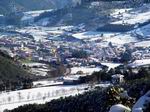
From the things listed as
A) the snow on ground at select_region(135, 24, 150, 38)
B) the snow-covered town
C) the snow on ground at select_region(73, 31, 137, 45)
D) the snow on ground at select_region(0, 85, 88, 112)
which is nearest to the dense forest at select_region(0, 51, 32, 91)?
the snow-covered town

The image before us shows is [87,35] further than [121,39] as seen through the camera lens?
Yes

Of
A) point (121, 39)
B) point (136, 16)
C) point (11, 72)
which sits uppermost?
point (136, 16)

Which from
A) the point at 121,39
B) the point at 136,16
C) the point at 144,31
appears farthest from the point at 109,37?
the point at 136,16

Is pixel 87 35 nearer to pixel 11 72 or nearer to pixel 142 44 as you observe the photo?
Result: pixel 142 44

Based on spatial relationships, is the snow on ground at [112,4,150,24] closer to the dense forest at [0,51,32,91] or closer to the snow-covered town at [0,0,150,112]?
the snow-covered town at [0,0,150,112]

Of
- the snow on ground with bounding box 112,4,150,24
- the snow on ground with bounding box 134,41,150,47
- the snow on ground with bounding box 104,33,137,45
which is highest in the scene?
the snow on ground with bounding box 112,4,150,24

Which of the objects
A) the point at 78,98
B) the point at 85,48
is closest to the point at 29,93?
the point at 78,98

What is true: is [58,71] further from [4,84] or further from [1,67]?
[4,84]

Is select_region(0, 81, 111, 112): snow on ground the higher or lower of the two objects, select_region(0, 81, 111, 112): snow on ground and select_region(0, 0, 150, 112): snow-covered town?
the lower
